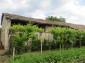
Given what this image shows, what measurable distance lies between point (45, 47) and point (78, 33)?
4952 mm

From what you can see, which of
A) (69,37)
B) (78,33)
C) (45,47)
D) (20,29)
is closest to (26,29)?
(20,29)

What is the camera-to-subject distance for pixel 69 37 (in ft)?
80.4

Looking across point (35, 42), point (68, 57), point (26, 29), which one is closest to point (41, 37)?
point (35, 42)

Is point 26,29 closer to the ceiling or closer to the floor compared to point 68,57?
closer to the ceiling

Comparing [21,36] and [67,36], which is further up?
[21,36]

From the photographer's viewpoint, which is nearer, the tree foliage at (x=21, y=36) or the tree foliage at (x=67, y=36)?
the tree foliage at (x=21, y=36)

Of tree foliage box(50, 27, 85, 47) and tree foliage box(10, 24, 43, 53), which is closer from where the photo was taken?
tree foliage box(10, 24, 43, 53)

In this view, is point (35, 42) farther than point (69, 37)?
No

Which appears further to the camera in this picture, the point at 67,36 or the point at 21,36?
the point at 67,36

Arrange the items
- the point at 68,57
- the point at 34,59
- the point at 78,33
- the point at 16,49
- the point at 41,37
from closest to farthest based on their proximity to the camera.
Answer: the point at 34,59, the point at 68,57, the point at 16,49, the point at 41,37, the point at 78,33

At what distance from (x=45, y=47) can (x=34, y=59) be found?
7385 mm

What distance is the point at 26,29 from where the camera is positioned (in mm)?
20781

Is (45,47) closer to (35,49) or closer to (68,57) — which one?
(35,49)

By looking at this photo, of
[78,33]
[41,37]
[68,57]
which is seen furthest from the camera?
[78,33]
